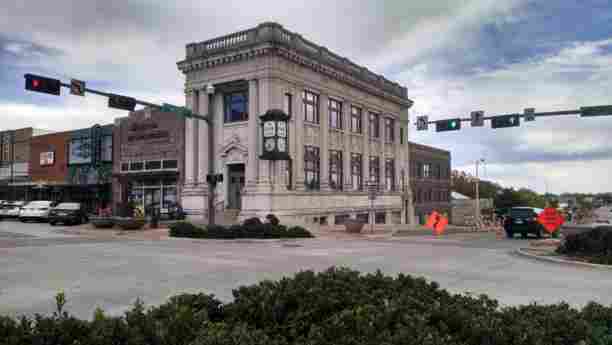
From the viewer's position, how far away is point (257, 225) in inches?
905

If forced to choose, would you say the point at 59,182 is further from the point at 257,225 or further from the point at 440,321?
the point at 440,321

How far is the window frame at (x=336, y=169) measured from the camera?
115 feet

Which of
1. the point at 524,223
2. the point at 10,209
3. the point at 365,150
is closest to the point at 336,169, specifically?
the point at 365,150

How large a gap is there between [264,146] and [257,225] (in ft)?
24.1

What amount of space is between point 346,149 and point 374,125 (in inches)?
246

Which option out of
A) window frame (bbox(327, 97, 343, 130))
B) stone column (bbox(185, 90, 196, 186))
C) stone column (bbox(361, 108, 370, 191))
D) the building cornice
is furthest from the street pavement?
stone column (bbox(361, 108, 370, 191))

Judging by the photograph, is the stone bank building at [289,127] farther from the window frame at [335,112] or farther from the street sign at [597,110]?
the street sign at [597,110]

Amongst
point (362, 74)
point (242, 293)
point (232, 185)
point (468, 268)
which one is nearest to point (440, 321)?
point (242, 293)

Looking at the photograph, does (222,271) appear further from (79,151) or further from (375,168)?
(79,151)

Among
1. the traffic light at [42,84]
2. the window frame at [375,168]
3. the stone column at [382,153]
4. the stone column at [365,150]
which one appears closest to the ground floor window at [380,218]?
the stone column at [382,153]

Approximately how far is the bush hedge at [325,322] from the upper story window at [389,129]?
38856 mm

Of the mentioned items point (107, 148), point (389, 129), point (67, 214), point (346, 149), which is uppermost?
point (389, 129)

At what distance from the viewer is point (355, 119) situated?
38.7m

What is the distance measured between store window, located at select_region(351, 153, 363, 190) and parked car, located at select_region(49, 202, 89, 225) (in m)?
20.5
